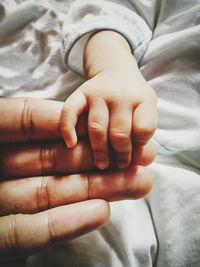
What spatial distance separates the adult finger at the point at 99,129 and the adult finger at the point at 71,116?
0.07 feet

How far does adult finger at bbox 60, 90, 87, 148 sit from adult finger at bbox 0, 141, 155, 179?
4 centimetres

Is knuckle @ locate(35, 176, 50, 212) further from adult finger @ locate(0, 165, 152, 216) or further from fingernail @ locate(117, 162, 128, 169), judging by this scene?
fingernail @ locate(117, 162, 128, 169)

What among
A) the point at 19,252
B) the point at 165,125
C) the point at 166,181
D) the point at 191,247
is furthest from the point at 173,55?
the point at 19,252

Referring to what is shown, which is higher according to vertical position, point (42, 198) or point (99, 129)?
point (99, 129)

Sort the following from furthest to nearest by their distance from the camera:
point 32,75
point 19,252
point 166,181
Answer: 1. point 32,75
2. point 166,181
3. point 19,252

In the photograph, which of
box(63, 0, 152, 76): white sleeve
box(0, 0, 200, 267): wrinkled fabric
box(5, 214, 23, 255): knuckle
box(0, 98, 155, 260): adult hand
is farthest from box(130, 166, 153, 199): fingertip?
box(63, 0, 152, 76): white sleeve

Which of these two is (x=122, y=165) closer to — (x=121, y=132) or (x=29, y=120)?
(x=121, y=132)

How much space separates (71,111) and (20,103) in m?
0.13

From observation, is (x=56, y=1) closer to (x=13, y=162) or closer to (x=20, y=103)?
(x=20, y=103)

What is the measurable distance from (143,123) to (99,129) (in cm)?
7

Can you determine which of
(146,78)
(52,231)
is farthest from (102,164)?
(146,78)

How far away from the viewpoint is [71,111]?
0.36m

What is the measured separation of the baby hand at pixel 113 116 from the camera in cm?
34

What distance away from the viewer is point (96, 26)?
0.53 meters
